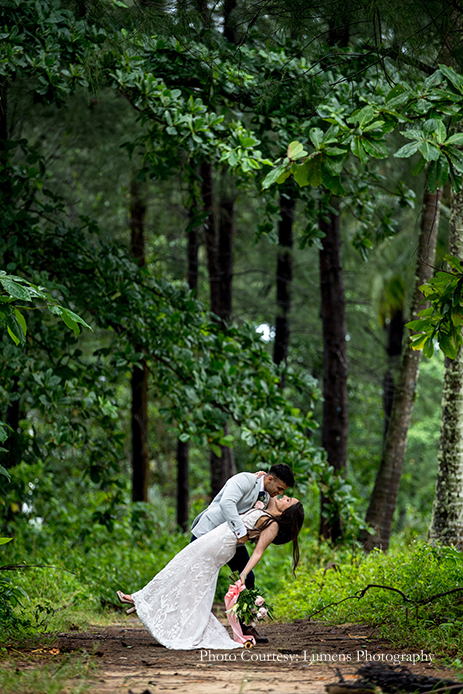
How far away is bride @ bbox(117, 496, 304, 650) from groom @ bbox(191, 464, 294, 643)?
0.34ft

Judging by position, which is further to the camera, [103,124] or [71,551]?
[103,124]

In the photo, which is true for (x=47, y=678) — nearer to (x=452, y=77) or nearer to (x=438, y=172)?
(x=438, y=172)

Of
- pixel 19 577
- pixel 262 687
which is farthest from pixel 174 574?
pixel 19 577

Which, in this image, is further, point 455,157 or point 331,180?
point 331,180

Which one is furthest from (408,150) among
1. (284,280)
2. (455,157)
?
(284,280)

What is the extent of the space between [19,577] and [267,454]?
A: 9.54 ft

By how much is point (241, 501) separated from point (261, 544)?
1.20ft

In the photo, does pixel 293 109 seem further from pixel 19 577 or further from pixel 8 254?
pixel 19 577

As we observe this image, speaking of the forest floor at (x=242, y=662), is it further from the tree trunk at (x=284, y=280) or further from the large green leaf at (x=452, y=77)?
the tree trunk at (x=284, y=280)

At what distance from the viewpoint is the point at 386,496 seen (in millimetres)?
8391

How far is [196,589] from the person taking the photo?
4.71m

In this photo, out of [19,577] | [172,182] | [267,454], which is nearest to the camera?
[19,577]

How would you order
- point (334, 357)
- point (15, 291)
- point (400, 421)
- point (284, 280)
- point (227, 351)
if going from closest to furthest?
1. point (15, 291)
2. point (227, 351)
3. point (400, 421)
4. point (334, 357)
5. point (284, 280)

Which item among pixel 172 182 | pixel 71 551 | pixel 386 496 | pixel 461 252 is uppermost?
pixel 172 182
